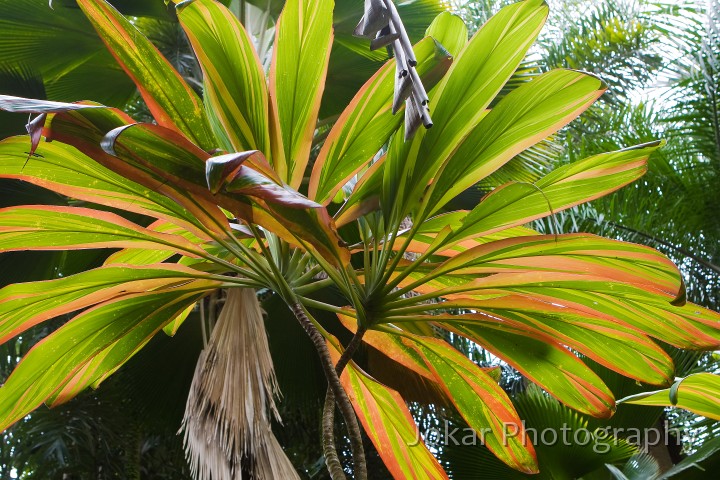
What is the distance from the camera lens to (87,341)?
4.53 ft

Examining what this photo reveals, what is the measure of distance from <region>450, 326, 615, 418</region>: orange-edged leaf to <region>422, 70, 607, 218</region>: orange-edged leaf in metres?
0.29

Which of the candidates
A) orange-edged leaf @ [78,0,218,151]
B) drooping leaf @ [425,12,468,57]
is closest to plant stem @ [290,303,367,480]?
orange-edged leaf @ [78,0,218,151]

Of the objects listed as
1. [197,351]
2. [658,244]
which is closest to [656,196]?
[658,244]

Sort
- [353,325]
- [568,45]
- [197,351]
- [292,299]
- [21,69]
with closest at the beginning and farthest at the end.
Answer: [292,299] < [353,325] < [21,69] < [197,351] < [568,45]

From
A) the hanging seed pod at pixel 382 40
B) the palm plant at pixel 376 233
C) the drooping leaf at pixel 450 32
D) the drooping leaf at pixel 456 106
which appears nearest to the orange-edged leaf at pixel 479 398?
the palm plant at pixel 376 233

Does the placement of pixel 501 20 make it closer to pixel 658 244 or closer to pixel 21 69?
pixel 21 69

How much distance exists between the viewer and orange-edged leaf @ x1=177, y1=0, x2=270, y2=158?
4.02ft

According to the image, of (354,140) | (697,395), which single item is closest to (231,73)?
(354,140)

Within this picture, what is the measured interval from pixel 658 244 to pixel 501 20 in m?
3.07

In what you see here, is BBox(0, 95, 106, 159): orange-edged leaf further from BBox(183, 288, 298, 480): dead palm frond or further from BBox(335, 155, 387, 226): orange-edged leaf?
BBox(183, 288, 298, 480): dead palm frond

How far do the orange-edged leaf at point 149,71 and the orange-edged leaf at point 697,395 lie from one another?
87 cm

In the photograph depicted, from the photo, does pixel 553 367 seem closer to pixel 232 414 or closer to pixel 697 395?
pixel 697 395

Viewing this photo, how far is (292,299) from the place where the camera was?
123 cm

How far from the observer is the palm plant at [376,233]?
1201 millimetres
